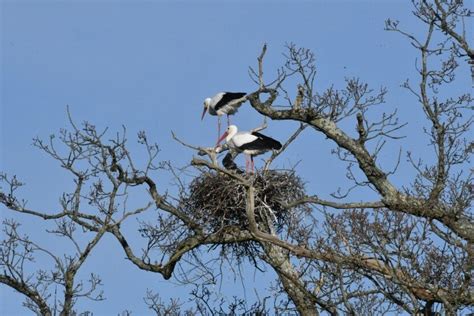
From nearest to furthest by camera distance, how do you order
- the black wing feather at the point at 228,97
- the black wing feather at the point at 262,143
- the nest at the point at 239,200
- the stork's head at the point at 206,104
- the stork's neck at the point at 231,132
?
1. the nest at the point at 239,200
2. the black wing feather at the point at 262,143
3. the stork's neck at the point at 231,132
4. the black wing feather at the point at 228,97
5. the stork's head at the point at 206,104

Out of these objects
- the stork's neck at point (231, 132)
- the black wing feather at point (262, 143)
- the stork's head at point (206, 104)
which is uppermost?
the stork's head at point (206, 104)

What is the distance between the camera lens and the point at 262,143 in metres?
15.1

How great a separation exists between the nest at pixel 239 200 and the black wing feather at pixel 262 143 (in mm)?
958

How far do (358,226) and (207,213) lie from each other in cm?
291

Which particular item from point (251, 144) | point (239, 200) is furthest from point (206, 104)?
point (239, 200)

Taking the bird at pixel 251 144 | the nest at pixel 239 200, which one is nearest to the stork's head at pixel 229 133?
the bird at pixel 251 144

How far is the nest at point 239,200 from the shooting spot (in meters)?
13.3

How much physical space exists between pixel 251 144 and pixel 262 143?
0.25 m

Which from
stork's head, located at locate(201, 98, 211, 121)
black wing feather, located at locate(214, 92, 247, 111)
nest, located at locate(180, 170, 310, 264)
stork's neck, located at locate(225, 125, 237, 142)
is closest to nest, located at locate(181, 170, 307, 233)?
nest, located at locate(180, 170, 310, 264)

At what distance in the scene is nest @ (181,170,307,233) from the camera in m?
13.3

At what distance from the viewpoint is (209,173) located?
13.8 meters

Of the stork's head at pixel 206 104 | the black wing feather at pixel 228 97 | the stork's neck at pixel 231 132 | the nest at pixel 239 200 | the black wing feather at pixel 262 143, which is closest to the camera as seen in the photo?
the nest at pixel 239 200

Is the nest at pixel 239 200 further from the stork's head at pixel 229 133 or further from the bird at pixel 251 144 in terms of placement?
the stork's head at pixel 229 133

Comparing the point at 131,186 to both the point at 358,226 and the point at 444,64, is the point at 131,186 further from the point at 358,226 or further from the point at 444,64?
the point at 444,64
